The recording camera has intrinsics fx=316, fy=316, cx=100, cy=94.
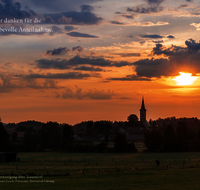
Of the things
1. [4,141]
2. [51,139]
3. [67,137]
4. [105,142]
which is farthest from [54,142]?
[105,142]

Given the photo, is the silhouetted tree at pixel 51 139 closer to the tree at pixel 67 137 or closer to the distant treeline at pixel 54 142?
the distant treeline at pixel 54 142

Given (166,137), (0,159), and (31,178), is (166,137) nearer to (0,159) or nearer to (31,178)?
(0,159)

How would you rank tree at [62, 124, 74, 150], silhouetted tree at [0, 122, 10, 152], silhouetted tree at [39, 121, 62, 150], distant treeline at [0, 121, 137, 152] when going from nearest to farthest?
distant treeline at [0, 121, 137, 152], silhouetted tree at [0, 122, 10, 152], tree at [62, 124, 74, 150], silhouetted tree at [39, 121, 62, 150]

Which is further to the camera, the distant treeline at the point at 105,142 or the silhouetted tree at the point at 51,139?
the silhouetted tree at the point at 51,139

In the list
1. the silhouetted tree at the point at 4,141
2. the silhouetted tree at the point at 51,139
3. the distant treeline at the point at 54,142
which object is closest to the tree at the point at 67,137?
the distant treeline at the point at 54,142

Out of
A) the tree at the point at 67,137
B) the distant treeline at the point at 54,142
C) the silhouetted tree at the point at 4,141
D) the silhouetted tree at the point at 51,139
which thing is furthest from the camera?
the silhouetted tree at the point at 51,139

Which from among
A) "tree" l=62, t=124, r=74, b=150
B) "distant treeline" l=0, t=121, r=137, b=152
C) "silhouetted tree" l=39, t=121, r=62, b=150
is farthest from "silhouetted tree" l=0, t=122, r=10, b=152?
"tree" l=62, t=124, r=74, b=150

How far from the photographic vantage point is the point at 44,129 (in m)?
139

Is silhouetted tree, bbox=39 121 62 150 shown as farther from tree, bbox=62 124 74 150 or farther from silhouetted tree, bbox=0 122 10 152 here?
silhouetted tree, bbox=0 122 10 152

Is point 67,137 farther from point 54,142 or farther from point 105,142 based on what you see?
point 105,142

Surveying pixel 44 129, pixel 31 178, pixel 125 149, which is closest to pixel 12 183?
pixel 31 178

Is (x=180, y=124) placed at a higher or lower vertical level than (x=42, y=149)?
higher

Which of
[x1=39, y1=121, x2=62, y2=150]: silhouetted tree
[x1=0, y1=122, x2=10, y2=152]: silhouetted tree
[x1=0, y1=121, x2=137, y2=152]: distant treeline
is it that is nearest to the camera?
[x1=0, y1=121, x2=137, y2=152]: distant treeline

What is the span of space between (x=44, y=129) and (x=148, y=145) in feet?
155
